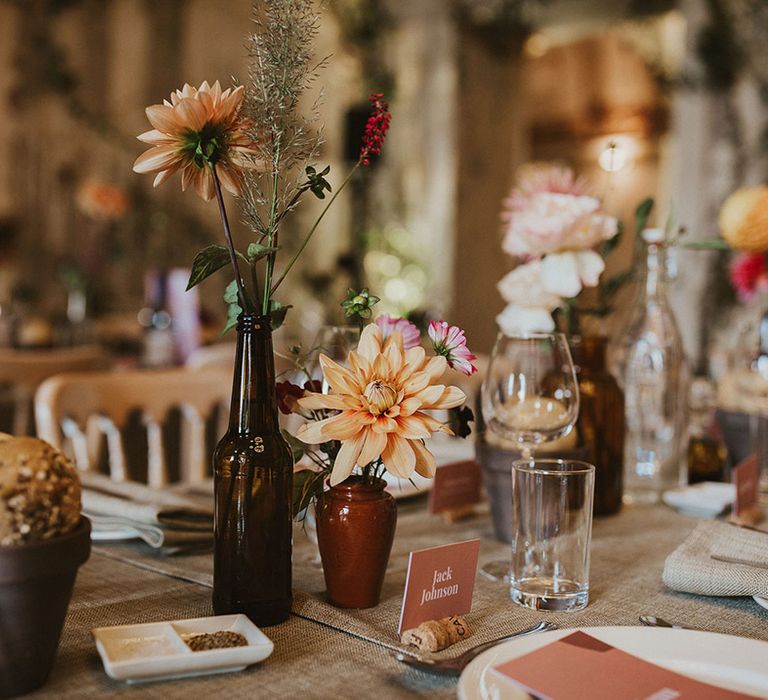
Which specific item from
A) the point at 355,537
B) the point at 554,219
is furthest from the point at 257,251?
the point at 554,219

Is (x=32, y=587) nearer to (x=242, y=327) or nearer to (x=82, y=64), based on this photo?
(x=242, y=327)

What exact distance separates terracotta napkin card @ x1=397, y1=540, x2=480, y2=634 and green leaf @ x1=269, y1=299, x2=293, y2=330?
0.23 m

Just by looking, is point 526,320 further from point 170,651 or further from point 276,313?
point 170,651

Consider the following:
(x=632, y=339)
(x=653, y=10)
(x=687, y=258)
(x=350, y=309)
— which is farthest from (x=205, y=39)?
(x=350, y=309)

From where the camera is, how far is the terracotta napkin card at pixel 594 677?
60 cm

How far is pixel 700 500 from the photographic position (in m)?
1.30

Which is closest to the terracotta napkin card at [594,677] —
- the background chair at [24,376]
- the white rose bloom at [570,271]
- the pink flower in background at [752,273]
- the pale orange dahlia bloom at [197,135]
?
the pale orange dahlia bloom at [197,135]

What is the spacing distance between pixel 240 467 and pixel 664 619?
0.42m

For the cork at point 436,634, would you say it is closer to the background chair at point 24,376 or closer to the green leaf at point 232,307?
the green leaf at point 232,307

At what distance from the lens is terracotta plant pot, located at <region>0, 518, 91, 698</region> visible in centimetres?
58

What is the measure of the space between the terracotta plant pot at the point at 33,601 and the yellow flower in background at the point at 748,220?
1136 millimetres

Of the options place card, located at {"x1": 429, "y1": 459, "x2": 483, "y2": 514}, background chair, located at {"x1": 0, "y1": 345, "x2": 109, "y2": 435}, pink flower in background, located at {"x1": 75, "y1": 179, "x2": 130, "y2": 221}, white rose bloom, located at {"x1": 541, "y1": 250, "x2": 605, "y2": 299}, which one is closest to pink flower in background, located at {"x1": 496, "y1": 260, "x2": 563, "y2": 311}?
white rose bloom, located at {"x1": 541, "y1": 250, "x2": 605, "y2": 299}

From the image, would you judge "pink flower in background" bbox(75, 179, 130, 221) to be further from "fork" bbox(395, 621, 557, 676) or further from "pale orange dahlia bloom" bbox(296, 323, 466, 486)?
"fork" bbox(395, 621, 557, 676)

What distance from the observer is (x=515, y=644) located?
680mm
